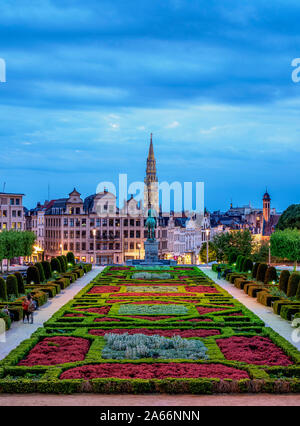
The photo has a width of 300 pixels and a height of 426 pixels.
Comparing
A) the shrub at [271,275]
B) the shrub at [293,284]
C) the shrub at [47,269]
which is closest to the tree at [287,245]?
the shrub at [271,275]

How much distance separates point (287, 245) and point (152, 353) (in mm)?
40289

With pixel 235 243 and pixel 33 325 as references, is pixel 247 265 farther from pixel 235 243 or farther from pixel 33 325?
pixel 33 325

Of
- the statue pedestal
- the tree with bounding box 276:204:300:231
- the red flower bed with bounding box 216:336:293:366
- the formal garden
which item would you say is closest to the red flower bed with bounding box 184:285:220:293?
the formal garden

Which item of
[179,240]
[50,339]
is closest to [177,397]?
[50,339]

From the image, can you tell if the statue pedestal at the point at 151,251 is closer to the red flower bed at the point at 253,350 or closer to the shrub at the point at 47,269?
the shrub at the point at 47,269

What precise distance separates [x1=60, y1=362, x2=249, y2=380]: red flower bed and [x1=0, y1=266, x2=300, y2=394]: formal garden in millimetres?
29

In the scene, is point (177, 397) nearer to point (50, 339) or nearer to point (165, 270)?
point (50, 339)

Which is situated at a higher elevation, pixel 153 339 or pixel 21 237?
pixel 21 237

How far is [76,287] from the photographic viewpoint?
43.3 meters

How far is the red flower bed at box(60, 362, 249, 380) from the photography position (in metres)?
17.3

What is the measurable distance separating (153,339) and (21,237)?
124 feet

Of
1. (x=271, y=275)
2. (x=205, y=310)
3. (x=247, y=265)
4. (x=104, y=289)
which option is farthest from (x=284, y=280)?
(x=247, y=265)

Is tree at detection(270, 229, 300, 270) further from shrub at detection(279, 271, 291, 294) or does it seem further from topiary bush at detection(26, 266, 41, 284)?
topiary bush at detection(26, 266, 41, 284)
